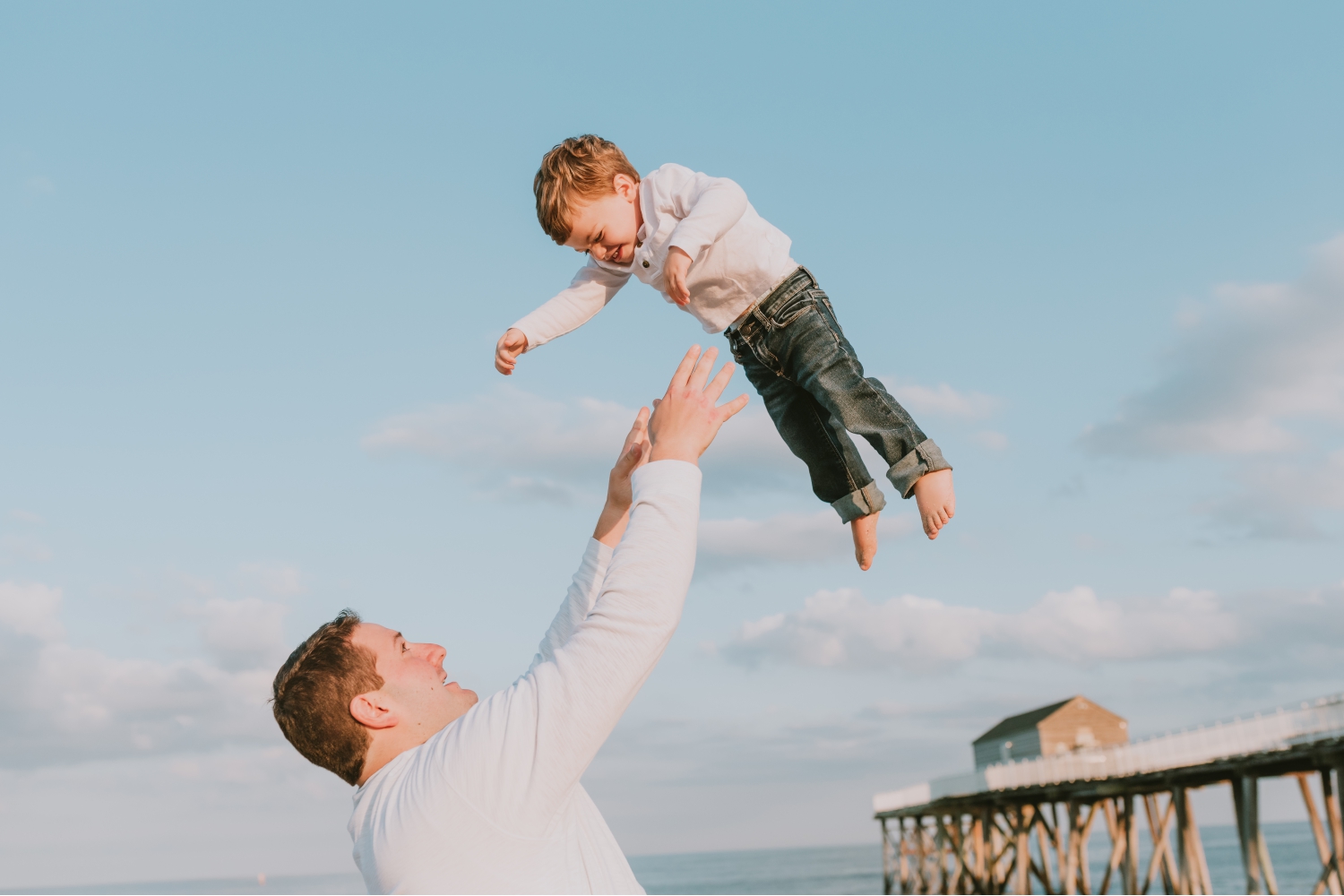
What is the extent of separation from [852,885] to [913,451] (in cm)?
6850

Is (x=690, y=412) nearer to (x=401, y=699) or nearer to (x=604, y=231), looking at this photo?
(x=401, y=699)

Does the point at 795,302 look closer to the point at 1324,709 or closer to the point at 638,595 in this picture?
the point at 638,595

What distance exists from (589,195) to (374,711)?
175 cm

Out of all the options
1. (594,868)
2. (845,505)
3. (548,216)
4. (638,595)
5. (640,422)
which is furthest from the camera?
(845,505)

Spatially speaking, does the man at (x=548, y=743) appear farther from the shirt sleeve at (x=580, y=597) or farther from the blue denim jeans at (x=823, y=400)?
the blue denim jeans at (x=823, y=400)

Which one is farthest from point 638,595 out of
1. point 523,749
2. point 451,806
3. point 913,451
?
point 913,451

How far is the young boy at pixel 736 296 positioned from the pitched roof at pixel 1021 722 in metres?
33.4

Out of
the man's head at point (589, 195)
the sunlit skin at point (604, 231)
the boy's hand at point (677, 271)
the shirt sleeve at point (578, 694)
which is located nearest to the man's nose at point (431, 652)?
the shirt sleeve at point (578, 694)

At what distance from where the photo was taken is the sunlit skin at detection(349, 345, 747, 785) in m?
2.44

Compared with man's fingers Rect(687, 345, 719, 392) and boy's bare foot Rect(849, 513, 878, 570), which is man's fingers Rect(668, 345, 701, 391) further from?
boy's bare foot Rect(849, 513, 878, 570)

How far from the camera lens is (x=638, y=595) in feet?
7.13

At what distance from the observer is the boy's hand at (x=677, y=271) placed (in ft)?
10.3

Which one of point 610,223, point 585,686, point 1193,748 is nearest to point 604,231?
point 610,223

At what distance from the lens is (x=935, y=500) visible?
11.0ft
